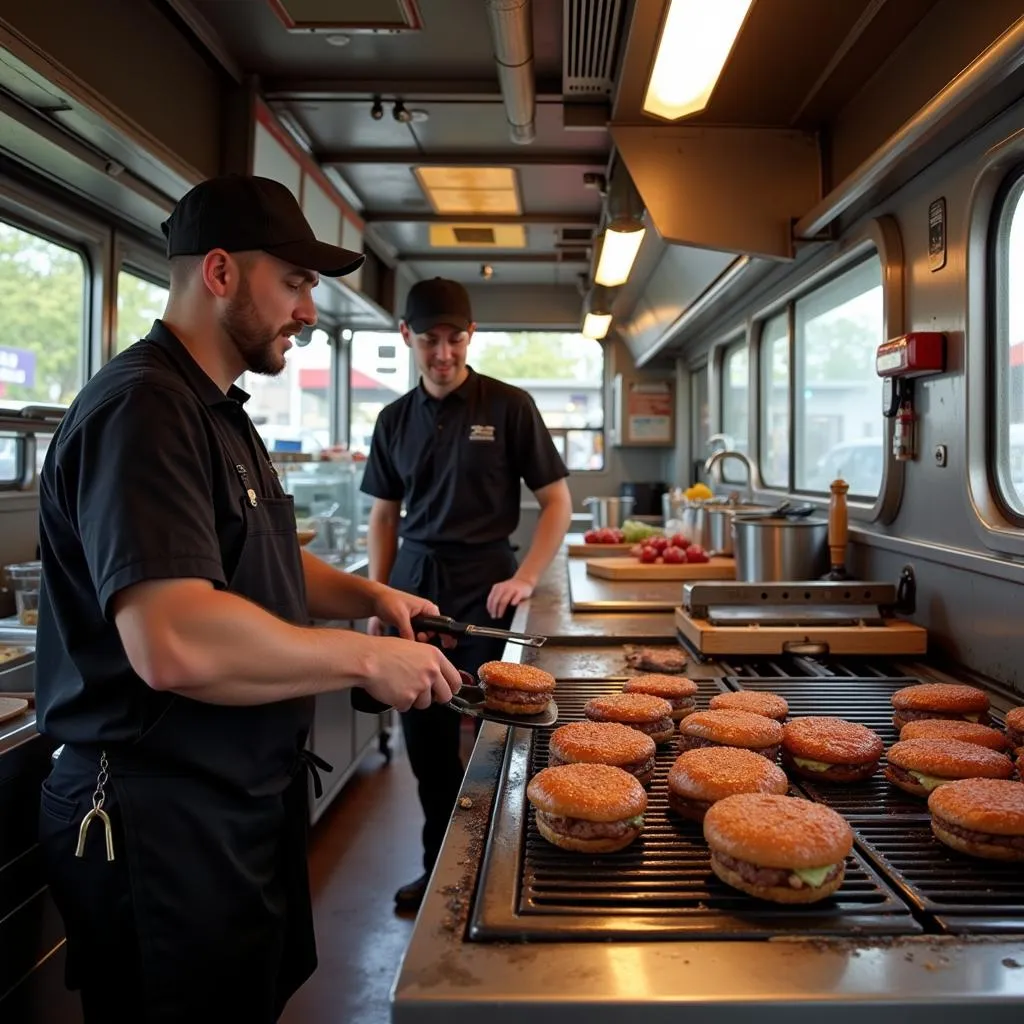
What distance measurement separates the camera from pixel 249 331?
134cm

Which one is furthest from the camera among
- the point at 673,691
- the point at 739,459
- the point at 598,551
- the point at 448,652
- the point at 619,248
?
the point at 739,459

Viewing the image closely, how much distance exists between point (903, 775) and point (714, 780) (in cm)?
31

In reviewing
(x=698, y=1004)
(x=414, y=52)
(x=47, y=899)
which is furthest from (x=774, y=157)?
(x=47, y=899)

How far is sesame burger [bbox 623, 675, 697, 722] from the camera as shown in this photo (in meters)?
1.43

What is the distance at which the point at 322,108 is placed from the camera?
140 inches

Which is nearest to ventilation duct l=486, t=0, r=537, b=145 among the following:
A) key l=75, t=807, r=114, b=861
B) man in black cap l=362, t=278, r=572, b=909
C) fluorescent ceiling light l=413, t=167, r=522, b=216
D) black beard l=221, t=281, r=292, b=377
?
man in black cap l=362, t=278, r=572, b=909

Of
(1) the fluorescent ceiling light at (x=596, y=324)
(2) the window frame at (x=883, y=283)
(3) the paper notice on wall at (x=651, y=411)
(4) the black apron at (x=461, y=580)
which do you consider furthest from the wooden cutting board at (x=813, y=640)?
(3) the paper notice on wall at (x=651, y=411)

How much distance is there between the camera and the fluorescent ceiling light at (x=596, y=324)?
5.43 metres

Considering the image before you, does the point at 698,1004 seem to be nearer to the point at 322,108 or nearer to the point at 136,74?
the point at 136,74

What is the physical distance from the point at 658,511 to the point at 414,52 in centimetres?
426

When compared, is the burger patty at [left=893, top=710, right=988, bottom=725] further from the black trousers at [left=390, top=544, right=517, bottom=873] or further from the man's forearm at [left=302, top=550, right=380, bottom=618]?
the black trousers at [left=390, top=544, right=517, bottom=873]

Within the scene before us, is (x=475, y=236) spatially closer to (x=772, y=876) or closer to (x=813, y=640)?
(x=813, y=640)

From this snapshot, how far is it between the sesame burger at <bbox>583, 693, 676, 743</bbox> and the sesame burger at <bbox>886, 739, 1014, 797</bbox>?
13.4 inches

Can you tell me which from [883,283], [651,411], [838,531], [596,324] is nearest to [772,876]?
[838,531]
